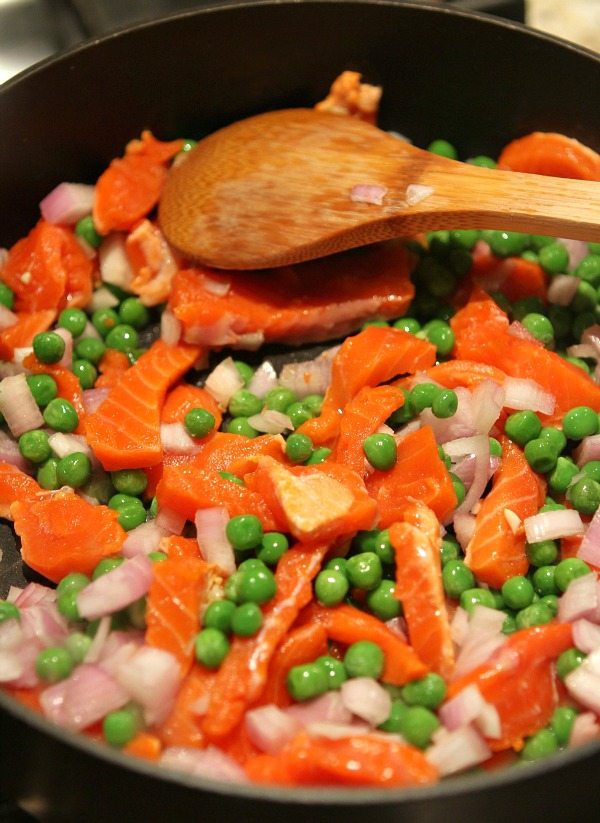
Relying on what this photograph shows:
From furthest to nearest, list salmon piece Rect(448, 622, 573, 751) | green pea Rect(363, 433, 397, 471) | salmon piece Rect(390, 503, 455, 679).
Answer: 1. green pea Rect(363, 433, 397, 471)
2. salmon piece Rect(390, 503, 455, 679)
3. salmon piece Rect(448, 622, 573, 751)

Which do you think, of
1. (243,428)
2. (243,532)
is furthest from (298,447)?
(243,532)

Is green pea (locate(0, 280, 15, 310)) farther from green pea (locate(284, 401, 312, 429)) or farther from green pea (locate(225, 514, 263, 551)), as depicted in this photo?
green pea (locate(225, 514, 263, 551))

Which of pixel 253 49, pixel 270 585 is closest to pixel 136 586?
pixel 270 585

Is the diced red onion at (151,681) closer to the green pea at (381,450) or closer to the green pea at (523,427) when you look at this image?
the green pea at (381,450)

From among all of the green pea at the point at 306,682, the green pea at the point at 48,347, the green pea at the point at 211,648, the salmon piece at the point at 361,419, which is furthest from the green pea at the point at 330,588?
the green pea at the point at 48,347

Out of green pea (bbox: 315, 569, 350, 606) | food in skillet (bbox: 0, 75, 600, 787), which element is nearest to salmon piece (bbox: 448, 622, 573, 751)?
food in skillet (bbox: 0, 75, 600, 787)

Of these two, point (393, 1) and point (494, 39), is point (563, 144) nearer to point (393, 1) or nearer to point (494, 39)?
point (494, 39)

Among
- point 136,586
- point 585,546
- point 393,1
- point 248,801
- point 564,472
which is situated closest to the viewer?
point 248,801
